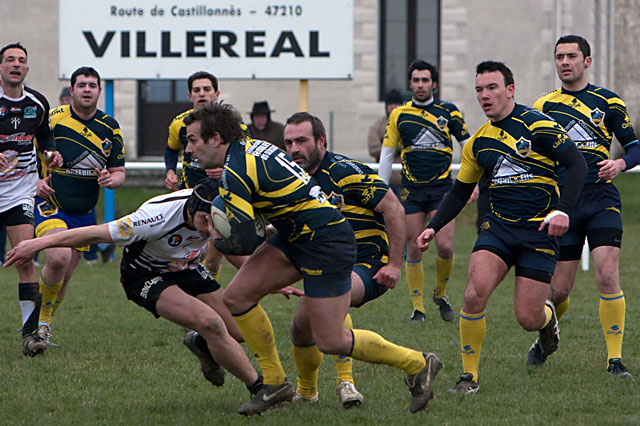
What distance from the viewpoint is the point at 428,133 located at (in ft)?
33.0

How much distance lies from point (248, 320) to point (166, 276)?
2.30 ft

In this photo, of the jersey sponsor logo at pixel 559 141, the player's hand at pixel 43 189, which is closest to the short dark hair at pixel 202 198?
the jersey sponsor logo at pixel 559 141

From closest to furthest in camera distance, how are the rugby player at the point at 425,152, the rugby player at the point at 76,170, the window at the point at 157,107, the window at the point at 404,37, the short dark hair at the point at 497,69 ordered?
the short dark hair at the point at 497,69, the rugby player at the point at 76,170, the rugby player at the point at 425,152, the window at the point at 157,107, the window at the point at 404,37

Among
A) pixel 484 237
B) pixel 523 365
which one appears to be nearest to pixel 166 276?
pixel 484 237

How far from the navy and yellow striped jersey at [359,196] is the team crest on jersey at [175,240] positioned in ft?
3.12

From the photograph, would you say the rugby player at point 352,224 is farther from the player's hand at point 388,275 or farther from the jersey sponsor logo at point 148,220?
the jersey sponsor logo at point 148,220

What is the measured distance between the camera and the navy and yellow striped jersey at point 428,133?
1005cm

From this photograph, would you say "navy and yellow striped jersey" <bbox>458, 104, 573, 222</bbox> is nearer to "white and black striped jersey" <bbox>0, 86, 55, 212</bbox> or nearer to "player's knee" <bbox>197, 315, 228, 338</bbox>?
"player's knee" <bbox>197, 315, 228, 338</bbox>

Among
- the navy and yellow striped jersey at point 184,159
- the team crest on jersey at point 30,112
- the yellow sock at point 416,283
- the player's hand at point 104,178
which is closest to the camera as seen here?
the team crest on jersey at point 30,112

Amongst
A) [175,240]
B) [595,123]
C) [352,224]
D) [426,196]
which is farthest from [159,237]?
[426,196]

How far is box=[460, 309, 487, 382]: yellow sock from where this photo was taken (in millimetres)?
6508

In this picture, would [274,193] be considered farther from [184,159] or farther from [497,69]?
[184,159]

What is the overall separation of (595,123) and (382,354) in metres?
2.58

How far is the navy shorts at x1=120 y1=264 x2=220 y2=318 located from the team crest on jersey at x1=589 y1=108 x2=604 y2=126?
9.67ft
